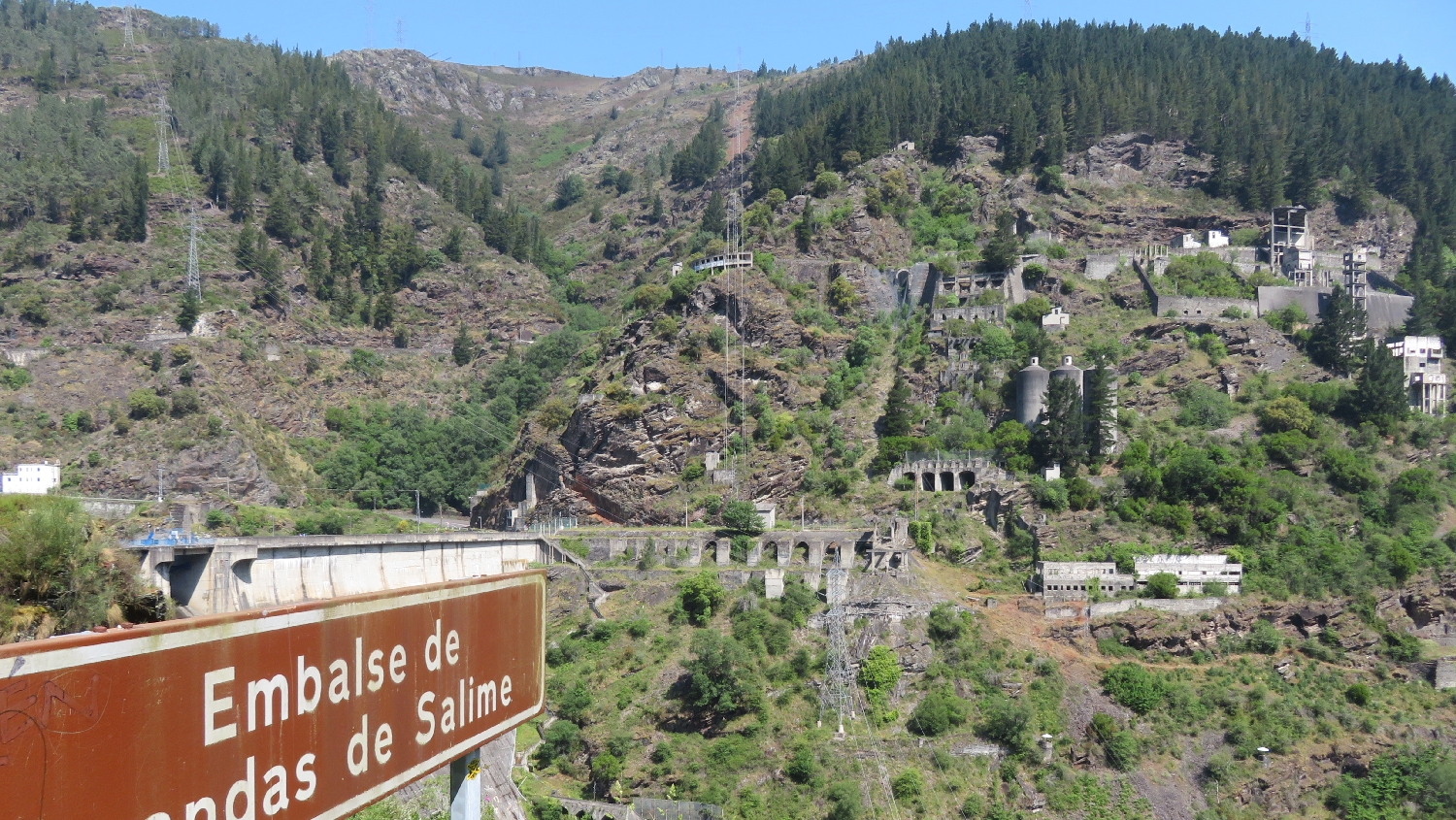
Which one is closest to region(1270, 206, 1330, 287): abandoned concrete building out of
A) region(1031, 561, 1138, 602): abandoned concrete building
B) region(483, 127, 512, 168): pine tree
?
region(1031, 561, 1138, 602): abandoned concrete building

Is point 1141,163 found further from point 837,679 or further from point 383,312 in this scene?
point 383,312

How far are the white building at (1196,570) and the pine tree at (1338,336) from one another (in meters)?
18.1

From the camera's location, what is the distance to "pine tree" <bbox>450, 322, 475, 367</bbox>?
269 ft

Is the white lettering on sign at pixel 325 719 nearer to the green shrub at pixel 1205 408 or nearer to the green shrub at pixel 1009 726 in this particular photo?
the green shrub at pixel 1009 726

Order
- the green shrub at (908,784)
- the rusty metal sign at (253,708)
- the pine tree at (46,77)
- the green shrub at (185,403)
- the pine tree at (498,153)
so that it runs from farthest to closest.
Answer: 1. the pine tree at (498,153)
2. the pine tree at (46,77)
3. the green shrub at (185,403)
4. the green shrub at (908,784)
5. the rusty metal sign at (253,708)

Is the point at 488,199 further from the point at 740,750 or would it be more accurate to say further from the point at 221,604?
the point at 221,604

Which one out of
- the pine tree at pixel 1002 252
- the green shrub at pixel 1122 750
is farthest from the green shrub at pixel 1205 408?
the green shrub at pixel 1122 750

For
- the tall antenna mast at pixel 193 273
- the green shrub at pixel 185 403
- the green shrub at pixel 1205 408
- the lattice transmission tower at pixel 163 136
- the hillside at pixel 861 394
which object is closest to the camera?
the hillside at pixel 861 394

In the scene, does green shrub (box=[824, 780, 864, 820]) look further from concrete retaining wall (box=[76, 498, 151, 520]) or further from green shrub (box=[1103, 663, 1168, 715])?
concrete retaining wall (box=[76, 498, 151, 520])

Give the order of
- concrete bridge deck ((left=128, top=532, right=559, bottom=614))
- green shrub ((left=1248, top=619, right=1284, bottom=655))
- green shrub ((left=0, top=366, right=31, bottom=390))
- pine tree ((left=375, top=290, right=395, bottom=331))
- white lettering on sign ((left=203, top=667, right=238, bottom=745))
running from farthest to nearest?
1. pine tree ((left=375, top=290, right=395, bottom=331))
2. green shrub ((left=0, top=366, right=31, bottom=390))
3. green shrub ((left=1248, top=619, right=1284, bottom=655))
4. concrete bridge deck ((left=128, top=532, right=559, bottom=614))
5. white lettering on sign ((left=203, top=667, right=238, bottom=745))

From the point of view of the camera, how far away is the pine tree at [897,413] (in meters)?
54.3

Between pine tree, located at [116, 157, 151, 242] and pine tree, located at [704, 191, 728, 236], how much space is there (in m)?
40.8

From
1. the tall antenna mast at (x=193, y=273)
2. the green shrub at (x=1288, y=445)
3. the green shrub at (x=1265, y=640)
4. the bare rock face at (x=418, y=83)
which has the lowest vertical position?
the green shrub at (x=1265, y=640)

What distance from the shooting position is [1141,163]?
250 feet
